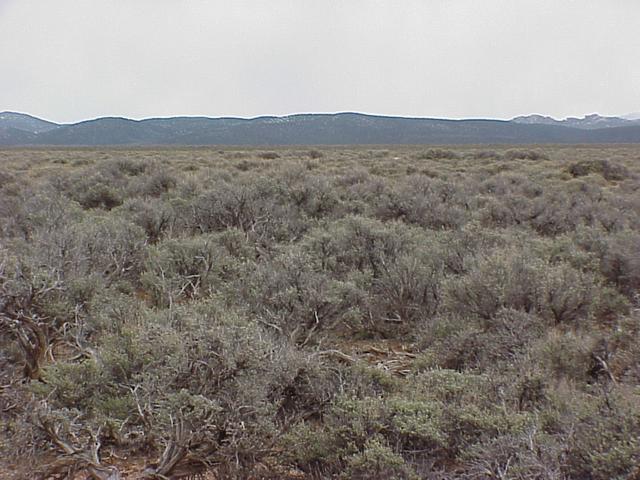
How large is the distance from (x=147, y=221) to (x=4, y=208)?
349 cm

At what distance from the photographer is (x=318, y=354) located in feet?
14.3

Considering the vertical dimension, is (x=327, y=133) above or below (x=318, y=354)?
below

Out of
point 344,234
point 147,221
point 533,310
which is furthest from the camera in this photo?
point 147,221

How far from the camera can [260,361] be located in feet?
10.8

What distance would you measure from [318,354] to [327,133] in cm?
11350

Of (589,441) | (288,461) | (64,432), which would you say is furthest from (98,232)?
(589,441)

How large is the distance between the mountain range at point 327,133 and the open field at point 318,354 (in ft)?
306

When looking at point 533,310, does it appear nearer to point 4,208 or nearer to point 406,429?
point 406,429

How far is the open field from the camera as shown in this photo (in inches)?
119

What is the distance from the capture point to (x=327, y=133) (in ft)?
376

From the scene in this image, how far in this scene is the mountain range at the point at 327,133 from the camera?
336ft

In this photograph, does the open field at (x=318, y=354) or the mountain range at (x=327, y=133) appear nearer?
the open field at (x=318, y=354)

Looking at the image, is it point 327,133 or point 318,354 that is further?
point 327,133

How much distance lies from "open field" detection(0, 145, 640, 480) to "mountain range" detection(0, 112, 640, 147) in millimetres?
93332
